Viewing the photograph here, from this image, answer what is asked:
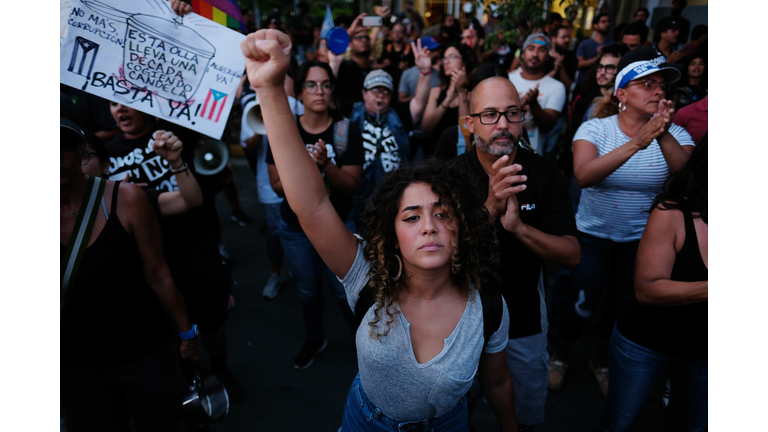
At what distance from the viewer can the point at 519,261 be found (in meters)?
2.20

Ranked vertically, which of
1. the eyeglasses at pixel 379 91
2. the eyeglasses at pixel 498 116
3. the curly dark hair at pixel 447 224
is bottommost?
the curly dark hair at pixel 447 224

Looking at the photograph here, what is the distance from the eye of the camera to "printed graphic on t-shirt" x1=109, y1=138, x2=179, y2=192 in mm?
2848

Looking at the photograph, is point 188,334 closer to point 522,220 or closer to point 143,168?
point 143,168

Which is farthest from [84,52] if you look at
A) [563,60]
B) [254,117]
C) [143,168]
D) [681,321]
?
[563,60]

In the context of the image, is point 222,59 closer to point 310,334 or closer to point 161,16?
point 161,16

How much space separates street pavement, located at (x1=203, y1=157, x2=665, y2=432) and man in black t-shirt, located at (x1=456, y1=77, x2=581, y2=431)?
885 millimetres

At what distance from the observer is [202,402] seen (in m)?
2.43

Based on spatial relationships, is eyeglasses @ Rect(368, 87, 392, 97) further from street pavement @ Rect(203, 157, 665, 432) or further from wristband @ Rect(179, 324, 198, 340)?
wristband @ Rect(179, 324, 198, 340)

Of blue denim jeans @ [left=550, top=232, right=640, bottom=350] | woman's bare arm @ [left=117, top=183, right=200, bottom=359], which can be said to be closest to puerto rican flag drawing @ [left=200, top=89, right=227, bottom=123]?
woman's bare arm @ [left=117, top=183, right=200, bottom=359]

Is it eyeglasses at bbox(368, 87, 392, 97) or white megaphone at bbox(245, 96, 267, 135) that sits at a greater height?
eyeglasses at bbox(368, 87, 392, 97)

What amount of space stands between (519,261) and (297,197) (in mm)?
1150

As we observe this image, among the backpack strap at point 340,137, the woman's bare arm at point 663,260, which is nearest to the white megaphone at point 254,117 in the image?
the backpack strap at point 340,137

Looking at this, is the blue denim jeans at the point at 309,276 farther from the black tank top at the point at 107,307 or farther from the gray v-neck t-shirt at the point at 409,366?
the gray v-neck t-shirt at the point at 409,366

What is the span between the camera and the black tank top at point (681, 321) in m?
1.94
